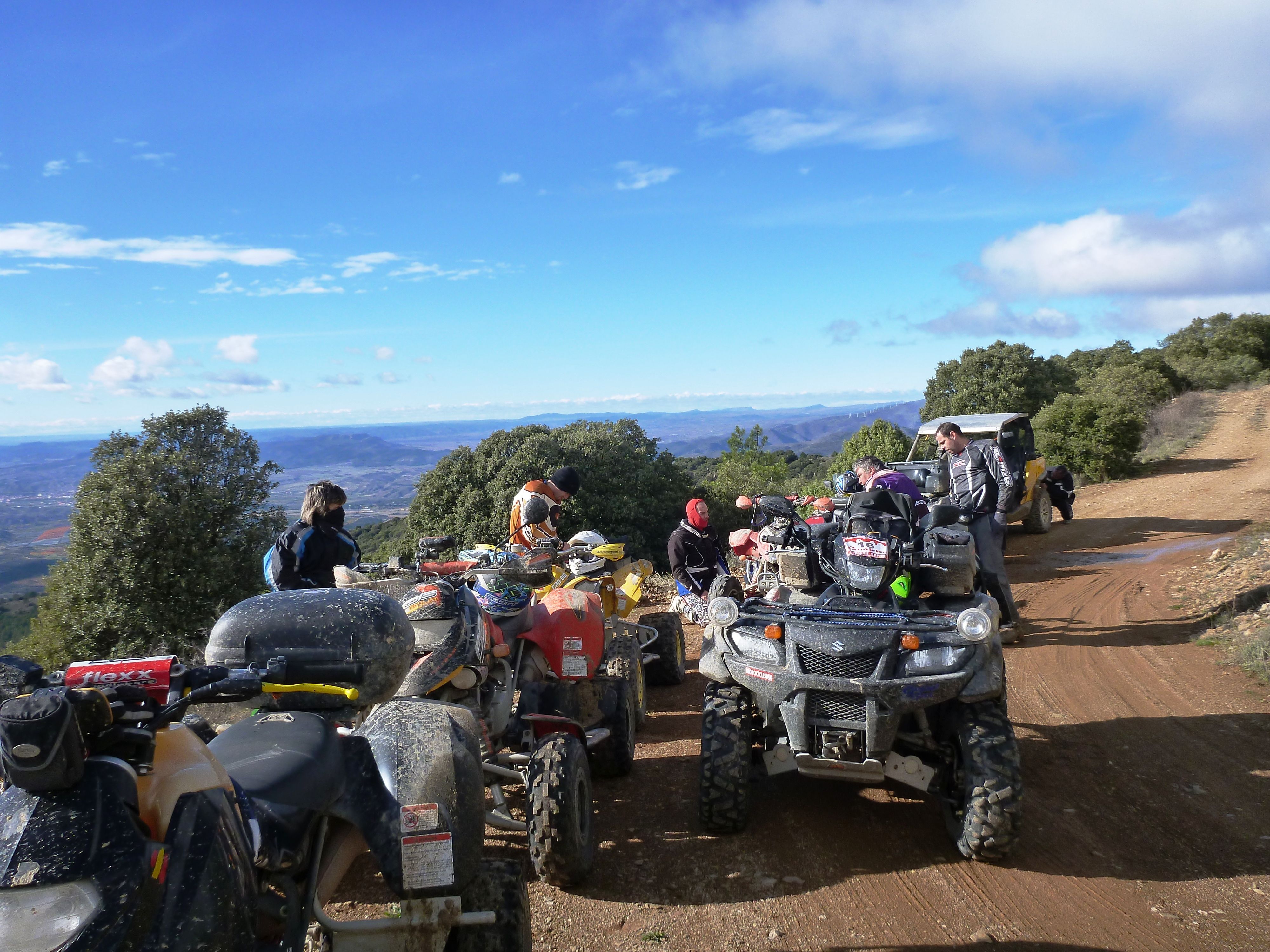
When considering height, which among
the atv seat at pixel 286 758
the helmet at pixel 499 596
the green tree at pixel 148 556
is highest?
the atv seat at pixel 286 758

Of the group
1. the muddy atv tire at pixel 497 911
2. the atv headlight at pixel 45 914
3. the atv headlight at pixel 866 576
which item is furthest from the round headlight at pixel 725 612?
the atv headlight at pixel 45 914

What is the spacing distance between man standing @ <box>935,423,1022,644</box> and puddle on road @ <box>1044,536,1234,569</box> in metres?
4.41

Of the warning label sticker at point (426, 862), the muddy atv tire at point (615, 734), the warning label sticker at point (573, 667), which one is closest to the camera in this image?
the warning label sticker at point (426, 862)

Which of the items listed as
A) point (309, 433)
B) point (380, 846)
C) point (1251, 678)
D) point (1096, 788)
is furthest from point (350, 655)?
point (309, 433)

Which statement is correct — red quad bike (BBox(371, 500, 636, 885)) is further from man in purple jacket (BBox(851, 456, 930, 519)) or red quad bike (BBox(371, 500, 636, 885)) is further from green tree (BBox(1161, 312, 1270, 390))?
green tree (BBox(1161, 312, 1270, 390))

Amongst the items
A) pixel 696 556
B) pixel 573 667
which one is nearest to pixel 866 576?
pixel 573 667

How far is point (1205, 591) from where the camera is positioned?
348 inches

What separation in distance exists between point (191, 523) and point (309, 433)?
54.2 metres

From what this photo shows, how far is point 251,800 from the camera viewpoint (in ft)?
6.48

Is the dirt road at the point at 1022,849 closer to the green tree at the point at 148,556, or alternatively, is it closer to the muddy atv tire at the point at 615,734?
the muddy atv tire at the point at 615,734

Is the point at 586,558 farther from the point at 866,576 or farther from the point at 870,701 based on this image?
the point at 870,701

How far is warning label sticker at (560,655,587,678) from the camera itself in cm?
473

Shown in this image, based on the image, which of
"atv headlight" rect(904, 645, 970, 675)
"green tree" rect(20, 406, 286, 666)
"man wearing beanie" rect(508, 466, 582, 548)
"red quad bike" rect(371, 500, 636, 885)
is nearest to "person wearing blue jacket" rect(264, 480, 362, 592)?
"red quad bike" rect(371, 500, 636, 885)

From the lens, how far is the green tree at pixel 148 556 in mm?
18625
